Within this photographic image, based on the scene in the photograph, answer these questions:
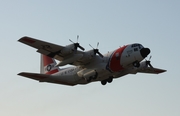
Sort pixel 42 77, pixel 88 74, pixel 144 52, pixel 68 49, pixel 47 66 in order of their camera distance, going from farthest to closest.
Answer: pixel 47 66, pixel 42 77, pixel 88 74, pixel 144 52, pixel 68 49

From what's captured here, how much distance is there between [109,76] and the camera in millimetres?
48750

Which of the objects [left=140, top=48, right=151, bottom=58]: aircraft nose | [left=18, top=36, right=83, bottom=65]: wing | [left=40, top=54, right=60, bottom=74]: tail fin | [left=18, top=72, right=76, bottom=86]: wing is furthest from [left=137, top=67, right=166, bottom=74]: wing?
[left=18, top=36, right=83, bottom=65]: wing

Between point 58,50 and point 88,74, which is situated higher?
point 58,50

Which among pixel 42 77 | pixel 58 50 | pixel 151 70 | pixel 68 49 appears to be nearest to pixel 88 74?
pixel 68 49

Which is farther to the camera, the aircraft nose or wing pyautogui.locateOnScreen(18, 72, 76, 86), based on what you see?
wing pyautogui.locateOnScreen(18, 72, 76, 86)

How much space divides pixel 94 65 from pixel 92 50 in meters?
1.77

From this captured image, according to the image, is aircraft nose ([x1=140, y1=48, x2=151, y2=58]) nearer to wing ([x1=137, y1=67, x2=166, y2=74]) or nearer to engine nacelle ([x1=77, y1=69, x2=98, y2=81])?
engine nacelle ([x1=77, y1=69, x2=98, y2=81])

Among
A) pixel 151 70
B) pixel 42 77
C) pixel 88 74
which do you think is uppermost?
pixel 151 70

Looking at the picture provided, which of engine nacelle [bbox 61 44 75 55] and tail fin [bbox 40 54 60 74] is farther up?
tail fin [bbox 40 54 60 74]

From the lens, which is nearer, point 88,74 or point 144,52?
point 144,52

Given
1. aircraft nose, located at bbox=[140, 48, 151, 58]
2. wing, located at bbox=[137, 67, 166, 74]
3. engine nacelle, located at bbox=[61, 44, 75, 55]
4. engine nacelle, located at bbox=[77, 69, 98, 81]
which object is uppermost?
wing, located at bbox=[137, 67, 166, 74]

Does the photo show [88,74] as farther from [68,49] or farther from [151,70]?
[151,70]

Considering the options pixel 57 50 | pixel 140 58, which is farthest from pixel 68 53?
pixel 140 58

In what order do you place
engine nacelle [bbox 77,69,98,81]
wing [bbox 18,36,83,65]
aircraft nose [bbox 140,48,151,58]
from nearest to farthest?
wing [bbox 18,36,83,65] → aircraft nose [bbox 140,48,151,58] → engine nacelle [bbox 77,69,98,81]
